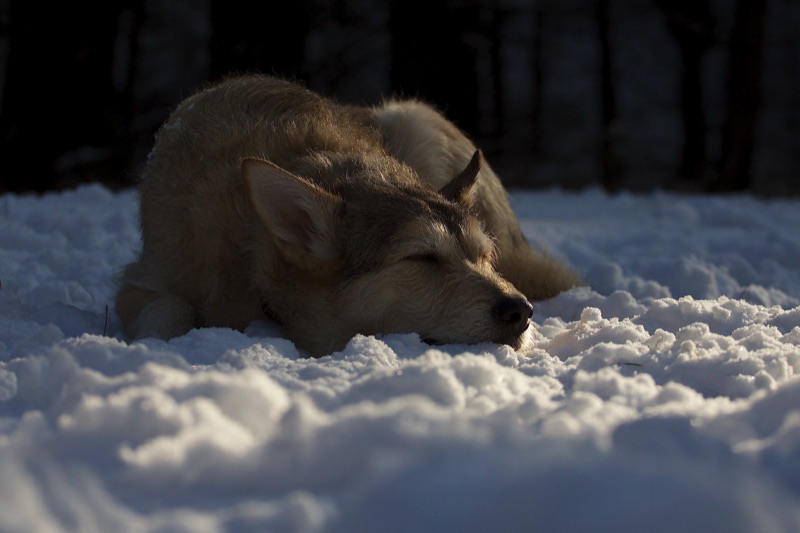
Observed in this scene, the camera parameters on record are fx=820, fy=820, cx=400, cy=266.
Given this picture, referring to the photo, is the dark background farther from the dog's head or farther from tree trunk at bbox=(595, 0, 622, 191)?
the dog's head

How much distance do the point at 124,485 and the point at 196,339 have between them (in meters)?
1.29

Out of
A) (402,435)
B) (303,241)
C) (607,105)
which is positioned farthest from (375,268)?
(607,105)

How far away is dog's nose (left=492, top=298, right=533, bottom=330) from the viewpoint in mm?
3162

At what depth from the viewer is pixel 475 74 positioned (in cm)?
2067

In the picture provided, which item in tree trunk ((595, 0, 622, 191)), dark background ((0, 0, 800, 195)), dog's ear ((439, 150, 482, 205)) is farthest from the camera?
tree trunk ((595, 0, 622, 191))

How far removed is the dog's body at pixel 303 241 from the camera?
130 inches

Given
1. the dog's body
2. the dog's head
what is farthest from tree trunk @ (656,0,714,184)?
the dog's head

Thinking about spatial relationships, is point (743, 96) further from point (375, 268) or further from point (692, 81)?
point (375, 268)

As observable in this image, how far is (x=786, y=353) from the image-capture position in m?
2.65

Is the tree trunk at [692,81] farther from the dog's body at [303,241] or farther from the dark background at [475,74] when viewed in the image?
the dog's body at [303,241]

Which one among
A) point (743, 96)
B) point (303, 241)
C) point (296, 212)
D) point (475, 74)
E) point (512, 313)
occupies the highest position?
point (296, 212)

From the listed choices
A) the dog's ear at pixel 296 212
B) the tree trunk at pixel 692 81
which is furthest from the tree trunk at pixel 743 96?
the dog's ear at pixel 296 212

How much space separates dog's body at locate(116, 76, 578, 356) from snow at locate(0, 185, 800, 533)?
0.32 metres

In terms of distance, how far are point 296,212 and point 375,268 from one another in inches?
16.3
